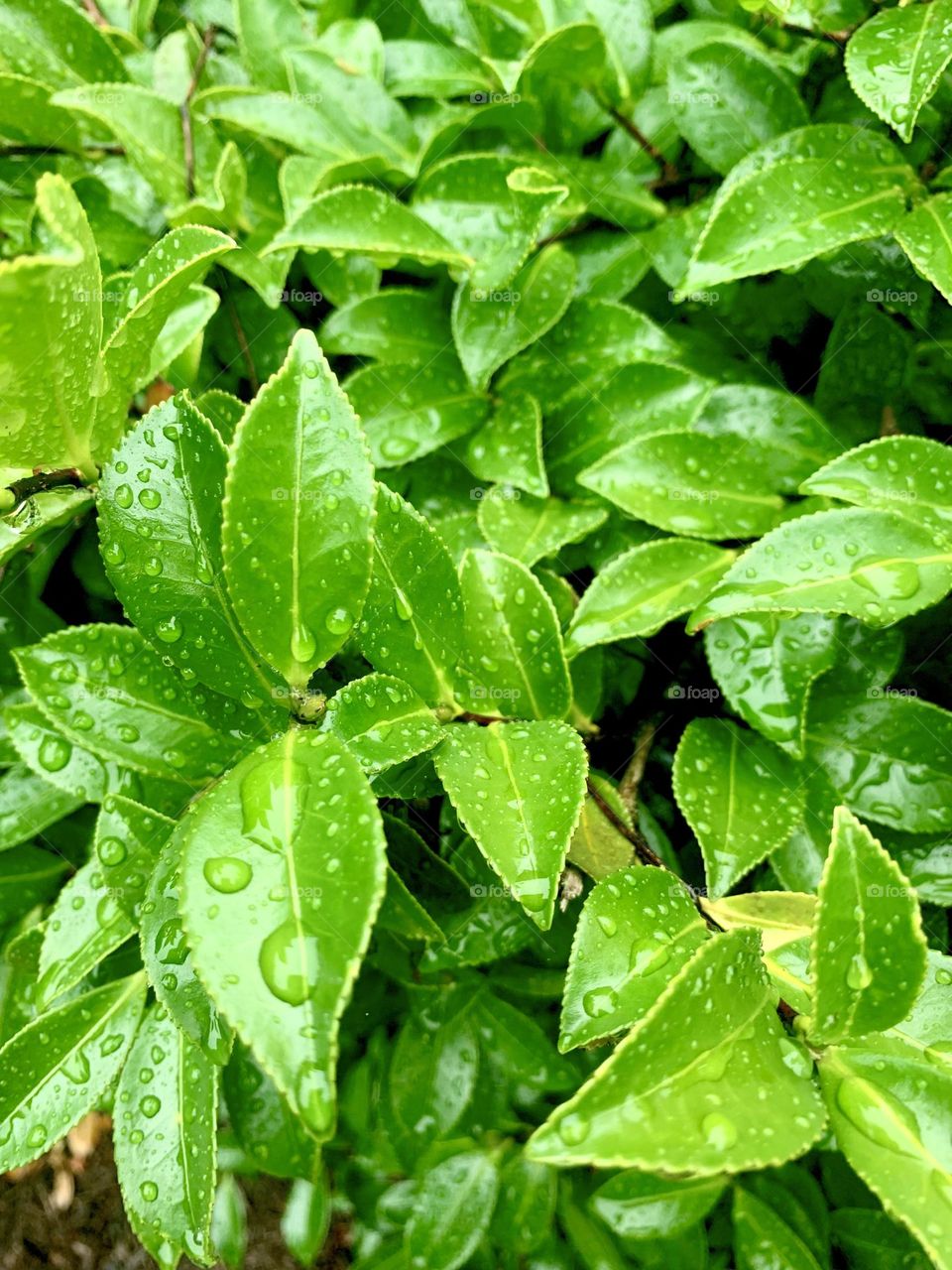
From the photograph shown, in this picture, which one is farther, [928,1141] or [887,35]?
[887,35]

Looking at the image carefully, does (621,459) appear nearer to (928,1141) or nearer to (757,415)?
(757,415)

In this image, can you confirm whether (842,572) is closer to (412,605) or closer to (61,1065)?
(412,605)

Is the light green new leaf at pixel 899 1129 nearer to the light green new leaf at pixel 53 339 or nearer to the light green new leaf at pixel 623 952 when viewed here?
the light green new leaf at pixel 623 952

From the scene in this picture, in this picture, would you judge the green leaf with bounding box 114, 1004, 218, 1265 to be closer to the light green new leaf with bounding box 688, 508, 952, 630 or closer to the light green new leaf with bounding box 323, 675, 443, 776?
the light green new leaf with bounding box 323, 675, 443, 776

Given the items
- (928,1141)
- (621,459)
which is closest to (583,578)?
(621,459)

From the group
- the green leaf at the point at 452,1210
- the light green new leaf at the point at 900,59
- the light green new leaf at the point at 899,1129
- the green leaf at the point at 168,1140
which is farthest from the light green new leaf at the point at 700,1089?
the green leaf at the point at 452,1210

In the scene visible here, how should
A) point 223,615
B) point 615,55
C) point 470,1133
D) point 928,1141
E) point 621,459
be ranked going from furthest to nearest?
point 470,1133 < point 615,55 < point 621,459 < point 223,615 < point 928,1141
